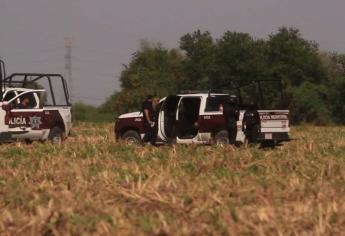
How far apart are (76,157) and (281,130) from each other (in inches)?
315

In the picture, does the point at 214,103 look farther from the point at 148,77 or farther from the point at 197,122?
the point at 148,77

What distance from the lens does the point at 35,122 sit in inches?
768

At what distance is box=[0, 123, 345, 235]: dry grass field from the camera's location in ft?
20.6

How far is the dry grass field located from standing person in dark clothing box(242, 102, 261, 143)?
5852 mm

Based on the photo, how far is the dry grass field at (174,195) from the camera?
6285 millimetres

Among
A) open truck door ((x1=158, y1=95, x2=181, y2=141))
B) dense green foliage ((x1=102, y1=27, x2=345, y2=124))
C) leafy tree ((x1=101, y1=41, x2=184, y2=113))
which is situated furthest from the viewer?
leafy tree ((x1=101, y1=41, x2=184, y2=113))

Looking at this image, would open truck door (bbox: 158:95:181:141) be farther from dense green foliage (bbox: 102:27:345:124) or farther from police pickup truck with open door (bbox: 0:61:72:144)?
dense green foliage (bbox: 102:27:345:124)

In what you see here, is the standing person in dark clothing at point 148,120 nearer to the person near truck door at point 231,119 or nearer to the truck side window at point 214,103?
the truck side window at point 214,103

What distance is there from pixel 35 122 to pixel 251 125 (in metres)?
6.22

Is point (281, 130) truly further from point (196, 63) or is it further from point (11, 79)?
point (196, 63)

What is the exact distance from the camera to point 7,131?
60.8 feet

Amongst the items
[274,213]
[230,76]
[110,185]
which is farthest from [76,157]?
[230,76]

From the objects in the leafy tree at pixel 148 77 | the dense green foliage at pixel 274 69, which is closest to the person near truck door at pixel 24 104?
the dense green foliage at pixel 274 69

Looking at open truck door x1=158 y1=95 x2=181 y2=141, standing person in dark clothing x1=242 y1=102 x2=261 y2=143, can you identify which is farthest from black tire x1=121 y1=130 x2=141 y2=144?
standing person in dark clothing x1=242 y1=102 x2=261 y2=143
